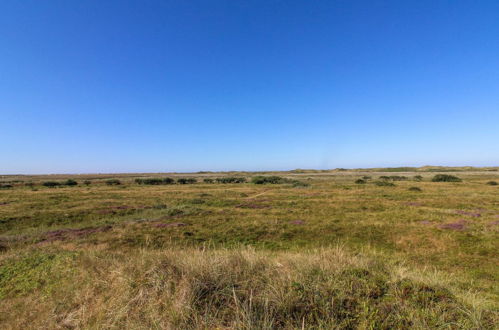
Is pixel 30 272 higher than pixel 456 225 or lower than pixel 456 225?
higher

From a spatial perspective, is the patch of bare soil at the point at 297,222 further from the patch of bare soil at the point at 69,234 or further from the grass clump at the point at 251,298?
the patch of bare soil at the point at 69,234

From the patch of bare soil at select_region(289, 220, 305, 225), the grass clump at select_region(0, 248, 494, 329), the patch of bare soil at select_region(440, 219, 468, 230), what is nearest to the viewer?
the grass clump at select_region(0, 248, 494, 329)

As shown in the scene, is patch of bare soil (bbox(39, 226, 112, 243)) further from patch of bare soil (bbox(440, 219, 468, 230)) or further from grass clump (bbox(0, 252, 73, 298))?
patch of bare soil (bbox(440, 219, 468, 230))

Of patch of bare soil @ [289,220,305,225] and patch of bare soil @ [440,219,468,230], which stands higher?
patch of bare soil @ [440,219,468,230]

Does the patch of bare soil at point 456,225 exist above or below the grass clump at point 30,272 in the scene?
below

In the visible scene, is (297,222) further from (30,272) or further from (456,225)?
(30,272)

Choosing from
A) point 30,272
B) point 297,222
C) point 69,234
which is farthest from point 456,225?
point 69,234

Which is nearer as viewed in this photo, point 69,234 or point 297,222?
point 69,234

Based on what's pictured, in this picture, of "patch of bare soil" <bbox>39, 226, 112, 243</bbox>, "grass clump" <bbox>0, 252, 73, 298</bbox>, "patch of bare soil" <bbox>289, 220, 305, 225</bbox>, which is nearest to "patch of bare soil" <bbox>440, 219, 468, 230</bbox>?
"patch of bare soil" <bbox>289, 220, 305, 225</bbox>

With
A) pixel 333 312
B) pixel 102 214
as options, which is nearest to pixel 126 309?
pixel 333 312

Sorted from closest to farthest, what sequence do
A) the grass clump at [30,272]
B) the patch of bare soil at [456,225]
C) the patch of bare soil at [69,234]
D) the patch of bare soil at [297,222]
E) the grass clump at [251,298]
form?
1. the grass clump at [251,298]
2. the grass clump at [30,272]
3. the patch of bare soil at [69,234]
4. the patch of bare soil at [456,225]
5. the patch of bare soil at [297,222]

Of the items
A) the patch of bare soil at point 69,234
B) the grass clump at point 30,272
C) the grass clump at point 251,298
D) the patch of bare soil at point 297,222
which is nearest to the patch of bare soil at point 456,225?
the patch of bare soil at point 297,222

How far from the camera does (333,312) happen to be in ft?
13.0

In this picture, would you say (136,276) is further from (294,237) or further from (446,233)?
(446,233)
